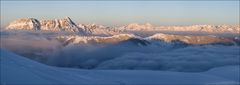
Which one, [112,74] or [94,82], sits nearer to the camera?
[94,82]

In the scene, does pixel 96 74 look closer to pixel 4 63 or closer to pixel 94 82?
pixel 94 82

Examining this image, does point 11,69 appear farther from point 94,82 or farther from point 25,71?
point 94,82

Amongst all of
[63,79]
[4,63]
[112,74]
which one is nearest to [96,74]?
[112,74]

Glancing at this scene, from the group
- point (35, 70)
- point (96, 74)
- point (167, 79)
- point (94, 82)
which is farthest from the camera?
point (167, 79)

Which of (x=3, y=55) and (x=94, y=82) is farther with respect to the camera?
(x=94, y=82)

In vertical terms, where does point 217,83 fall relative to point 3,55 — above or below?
below

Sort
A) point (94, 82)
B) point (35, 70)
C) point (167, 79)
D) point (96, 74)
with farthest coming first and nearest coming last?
point (167, 79) → point (96, 74) → point (94, 82) → point (35, 70)

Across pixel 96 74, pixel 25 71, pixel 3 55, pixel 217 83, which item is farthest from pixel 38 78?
pixel 217 83

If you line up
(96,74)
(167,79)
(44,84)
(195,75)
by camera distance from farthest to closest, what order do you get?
(195,75) < (167,79) < (96,74) < (44,84)

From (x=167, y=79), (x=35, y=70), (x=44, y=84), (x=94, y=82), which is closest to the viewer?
(x=44, y=84)
